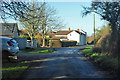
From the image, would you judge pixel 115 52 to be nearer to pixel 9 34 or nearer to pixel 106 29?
pixel 106 29

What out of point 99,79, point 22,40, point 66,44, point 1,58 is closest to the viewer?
point 99,79

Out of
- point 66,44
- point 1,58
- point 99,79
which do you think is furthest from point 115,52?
point 66,44

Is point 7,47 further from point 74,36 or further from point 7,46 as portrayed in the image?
point 74,36

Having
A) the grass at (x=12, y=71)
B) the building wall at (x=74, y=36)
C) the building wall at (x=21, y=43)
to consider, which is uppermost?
the building wall at (x=74, y=36)

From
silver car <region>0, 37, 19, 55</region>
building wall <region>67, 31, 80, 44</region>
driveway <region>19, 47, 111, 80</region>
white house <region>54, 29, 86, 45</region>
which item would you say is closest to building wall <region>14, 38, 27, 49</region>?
silver car <region>0, 37, 19, 55</region>

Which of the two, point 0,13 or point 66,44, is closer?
point 0,13

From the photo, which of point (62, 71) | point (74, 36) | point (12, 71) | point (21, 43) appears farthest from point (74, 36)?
point (12, 71)

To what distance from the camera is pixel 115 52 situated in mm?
11781

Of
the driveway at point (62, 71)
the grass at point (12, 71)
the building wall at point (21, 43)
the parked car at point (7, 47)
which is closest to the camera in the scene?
the grass at point (12, 71)

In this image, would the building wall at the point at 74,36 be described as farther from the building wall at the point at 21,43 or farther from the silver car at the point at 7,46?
the silver car at the point at 7,46

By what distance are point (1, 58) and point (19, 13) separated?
3.39 m

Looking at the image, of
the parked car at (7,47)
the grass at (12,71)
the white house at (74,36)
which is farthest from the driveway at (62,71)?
the white house at (74,36)

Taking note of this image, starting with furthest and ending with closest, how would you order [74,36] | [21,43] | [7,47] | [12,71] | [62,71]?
[74,36], [21,43], [7,47], [62,71], [12,71]

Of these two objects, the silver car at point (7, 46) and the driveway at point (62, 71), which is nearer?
the driveway at point (62, 71)
